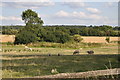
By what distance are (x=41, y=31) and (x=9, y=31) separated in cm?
1961

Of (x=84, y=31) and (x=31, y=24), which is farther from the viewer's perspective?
(x=84, y=31)

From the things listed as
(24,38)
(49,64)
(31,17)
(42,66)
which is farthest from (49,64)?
(31,17)

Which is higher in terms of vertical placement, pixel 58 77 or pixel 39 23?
pixel 39 23

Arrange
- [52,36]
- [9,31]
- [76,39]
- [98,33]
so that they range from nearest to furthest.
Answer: [52,36]
[76,39]
[9,31]
[98,33]

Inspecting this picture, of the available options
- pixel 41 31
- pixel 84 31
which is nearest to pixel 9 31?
pixel 41 31

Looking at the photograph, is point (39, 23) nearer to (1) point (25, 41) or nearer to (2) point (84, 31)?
(1) point (25, 41)

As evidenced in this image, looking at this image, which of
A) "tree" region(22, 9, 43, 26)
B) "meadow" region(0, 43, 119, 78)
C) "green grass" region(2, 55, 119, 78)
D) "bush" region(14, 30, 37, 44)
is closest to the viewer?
"green grass" region(2, 55, 119, 78)

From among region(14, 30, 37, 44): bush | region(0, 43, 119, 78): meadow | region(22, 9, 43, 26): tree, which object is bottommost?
region(0, 43, 119, 78): meadow

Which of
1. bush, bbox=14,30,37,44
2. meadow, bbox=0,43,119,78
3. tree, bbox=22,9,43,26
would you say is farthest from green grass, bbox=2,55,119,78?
tree, bbox=22,9,43,26

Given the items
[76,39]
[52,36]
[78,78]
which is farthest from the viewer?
[76,39]

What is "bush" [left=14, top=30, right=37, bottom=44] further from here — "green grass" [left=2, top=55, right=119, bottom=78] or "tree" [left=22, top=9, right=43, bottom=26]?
"green grass" [left=2, top=55, right=119, bottom=78]

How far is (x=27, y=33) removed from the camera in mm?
45469

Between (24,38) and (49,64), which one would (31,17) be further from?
(49,64)

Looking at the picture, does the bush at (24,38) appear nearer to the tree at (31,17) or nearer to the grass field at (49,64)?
the tree at (31,17)
